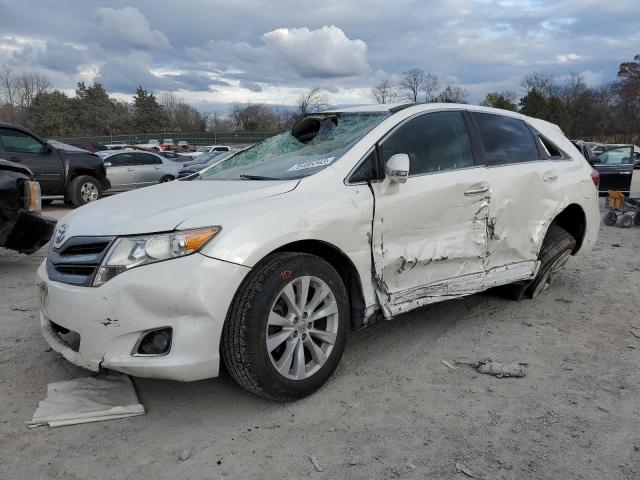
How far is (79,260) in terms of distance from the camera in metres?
2.95

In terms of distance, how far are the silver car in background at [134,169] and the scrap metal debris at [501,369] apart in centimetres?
1426

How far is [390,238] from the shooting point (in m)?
3.46

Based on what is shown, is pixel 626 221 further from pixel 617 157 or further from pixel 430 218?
pixel 430 218

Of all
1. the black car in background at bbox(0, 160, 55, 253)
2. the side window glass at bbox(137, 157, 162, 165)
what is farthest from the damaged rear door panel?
the side window glass at bbox(137, 157, 162, 165)

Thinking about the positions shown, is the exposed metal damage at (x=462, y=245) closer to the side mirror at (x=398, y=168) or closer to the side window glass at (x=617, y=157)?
the side mirror at (x=398, y=168)

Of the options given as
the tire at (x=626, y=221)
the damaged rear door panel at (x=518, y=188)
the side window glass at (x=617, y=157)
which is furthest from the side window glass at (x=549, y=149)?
the side window glass at (x=617, y=157)

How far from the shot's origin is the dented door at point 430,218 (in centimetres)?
346

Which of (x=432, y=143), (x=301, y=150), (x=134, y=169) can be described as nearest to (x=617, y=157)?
(x=432, y=143)

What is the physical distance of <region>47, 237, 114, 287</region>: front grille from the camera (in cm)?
285

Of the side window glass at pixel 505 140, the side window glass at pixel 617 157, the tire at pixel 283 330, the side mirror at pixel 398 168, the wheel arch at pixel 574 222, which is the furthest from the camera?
the side window glass at pixel 617 157

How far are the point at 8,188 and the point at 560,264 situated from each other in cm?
533

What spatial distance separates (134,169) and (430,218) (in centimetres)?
1472

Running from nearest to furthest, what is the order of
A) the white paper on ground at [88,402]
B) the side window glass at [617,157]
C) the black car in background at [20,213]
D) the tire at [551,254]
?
the white paper on ground at [88,402] → the tire at [551,254] → the black car in background at [20,213] → the side window glass at [617,157]

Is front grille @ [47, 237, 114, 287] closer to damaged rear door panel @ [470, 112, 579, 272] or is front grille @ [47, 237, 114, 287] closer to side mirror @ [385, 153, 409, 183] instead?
side mirror @ [385, 153, 409, 183]
